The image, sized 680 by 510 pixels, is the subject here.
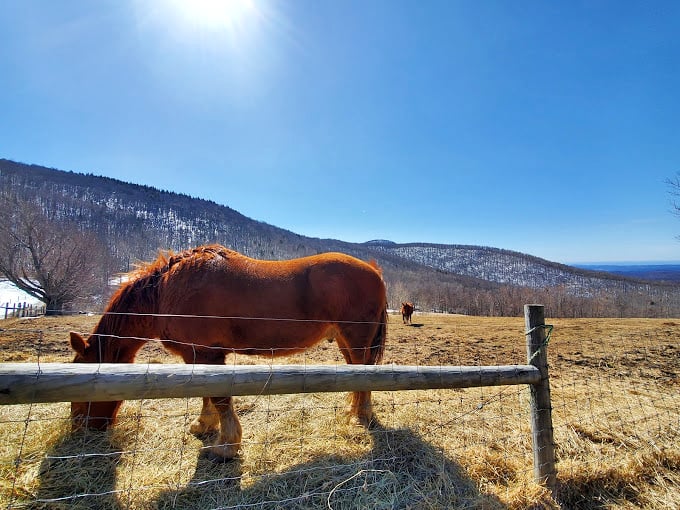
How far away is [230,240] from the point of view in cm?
8888

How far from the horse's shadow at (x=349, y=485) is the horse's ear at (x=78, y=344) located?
1428 millimetres

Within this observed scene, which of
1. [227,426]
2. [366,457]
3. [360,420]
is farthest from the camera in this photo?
[360,420]

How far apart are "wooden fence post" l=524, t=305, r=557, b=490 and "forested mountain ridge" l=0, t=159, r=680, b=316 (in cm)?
4253

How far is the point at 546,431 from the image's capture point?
2.50m

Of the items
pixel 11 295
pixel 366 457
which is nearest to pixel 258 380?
pixel 366 457

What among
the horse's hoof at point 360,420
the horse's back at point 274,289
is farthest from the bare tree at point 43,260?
the horse's hoof at point 360,420

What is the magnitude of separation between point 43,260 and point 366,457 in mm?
26379

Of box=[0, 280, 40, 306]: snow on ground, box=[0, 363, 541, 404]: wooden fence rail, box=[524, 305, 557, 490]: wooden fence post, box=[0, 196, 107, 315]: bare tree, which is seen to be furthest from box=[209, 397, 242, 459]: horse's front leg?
box=[0, 280, 40, 306]: snow on ground

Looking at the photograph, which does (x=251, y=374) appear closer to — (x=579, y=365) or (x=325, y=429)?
(x=325, y=429)

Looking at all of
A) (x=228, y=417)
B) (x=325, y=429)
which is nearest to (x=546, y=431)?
(x=325, y=429)

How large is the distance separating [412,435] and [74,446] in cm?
311

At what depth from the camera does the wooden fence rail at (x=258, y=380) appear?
1451mm

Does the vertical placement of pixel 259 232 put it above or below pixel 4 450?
above

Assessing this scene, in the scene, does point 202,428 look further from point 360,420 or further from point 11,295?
point 11,295
